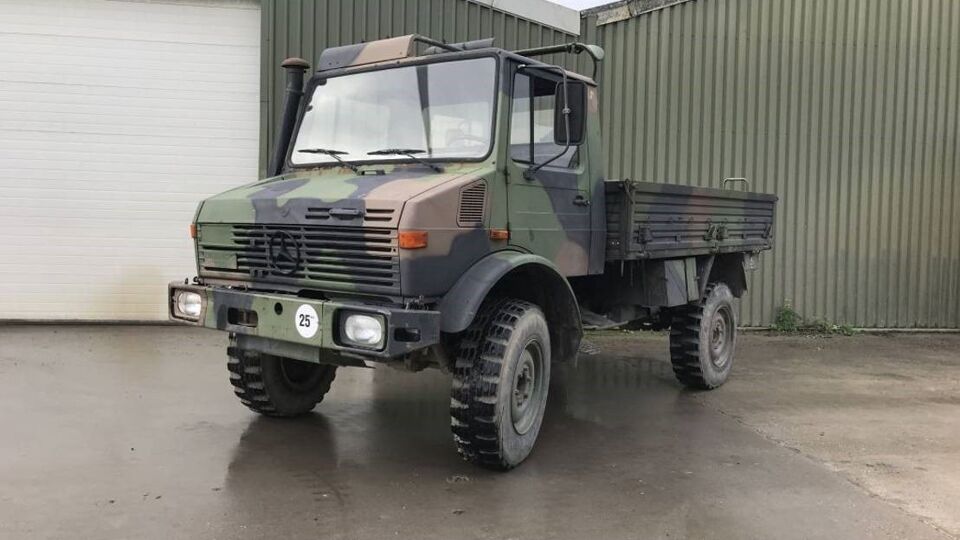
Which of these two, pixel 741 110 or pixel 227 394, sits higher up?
pixel 741 110

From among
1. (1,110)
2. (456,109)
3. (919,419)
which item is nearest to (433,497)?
(456,109)

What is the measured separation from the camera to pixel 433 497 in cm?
418

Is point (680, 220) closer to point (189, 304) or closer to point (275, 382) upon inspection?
point (275, 382)

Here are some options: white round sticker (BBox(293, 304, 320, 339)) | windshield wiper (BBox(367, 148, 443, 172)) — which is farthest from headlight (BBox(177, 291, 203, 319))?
windshield wiper (BBox(367, 148, 443, 172))

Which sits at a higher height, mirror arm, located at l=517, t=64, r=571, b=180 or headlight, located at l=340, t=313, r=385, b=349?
mirror arm, located at l=517, t=64, r=571, b=180

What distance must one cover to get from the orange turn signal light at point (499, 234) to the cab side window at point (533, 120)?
1.53 feet

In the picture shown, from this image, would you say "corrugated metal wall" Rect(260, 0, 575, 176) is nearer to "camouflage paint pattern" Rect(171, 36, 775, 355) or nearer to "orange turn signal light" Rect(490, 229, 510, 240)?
"camouflage paint pattern" Rect(171, 36, 775, 355)

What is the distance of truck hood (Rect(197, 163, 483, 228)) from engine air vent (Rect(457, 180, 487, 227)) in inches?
4.2

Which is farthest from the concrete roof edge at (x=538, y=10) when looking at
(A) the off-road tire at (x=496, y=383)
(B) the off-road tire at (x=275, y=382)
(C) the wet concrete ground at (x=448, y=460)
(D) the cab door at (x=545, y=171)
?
(A) the off-road tire at (x=496, y=383)

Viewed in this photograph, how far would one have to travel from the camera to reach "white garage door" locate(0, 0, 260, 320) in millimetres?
9555

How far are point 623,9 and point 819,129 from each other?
319cm

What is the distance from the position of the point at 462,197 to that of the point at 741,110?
751 centimetres

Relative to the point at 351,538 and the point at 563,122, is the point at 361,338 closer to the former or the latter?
the point at 351,538

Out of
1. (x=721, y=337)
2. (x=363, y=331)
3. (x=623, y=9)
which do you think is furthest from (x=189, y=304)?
(x=623, y=9)
